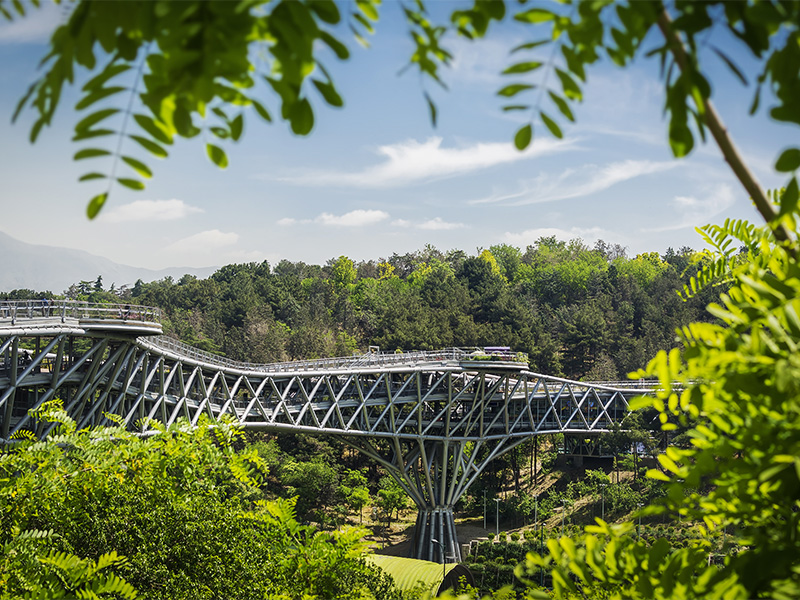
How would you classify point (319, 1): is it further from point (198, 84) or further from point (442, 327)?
point (442, 327)

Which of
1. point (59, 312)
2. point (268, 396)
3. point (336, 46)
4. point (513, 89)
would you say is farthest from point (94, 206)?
point (268, 396)

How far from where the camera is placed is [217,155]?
2131 millimetres

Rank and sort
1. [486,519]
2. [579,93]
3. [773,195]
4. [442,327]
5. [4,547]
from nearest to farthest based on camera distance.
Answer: [579,93] < [773,195] < [4,547] < [486,519] < [442,327]

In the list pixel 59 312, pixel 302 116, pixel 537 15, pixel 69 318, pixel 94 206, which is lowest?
pixel 69 318

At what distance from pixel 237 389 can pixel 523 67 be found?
31.8 meters

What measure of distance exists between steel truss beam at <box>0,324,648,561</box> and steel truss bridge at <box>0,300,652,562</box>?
0.07 meters

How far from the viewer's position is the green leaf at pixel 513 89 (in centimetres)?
207

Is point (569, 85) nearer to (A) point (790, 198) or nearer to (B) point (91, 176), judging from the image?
(A) point (790, 198)

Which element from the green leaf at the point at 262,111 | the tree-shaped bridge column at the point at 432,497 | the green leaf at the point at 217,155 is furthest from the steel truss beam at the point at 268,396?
the green leaf at the point at 262,111

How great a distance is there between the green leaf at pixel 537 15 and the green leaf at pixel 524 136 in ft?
1.02

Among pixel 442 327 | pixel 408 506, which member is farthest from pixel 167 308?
pixel 408 506

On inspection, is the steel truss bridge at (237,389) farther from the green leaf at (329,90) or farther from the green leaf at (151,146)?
the green leaf at (329,90)

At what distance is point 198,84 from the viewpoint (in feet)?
5.74

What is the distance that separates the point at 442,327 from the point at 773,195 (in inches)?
2430
